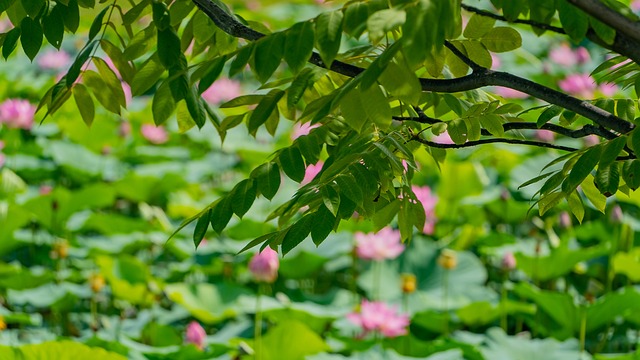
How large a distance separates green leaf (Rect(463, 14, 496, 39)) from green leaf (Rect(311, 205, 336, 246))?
0.92 ft

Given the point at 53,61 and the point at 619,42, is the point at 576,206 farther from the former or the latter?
the point at 53,61

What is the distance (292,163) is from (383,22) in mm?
342

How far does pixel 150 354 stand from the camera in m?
2.23

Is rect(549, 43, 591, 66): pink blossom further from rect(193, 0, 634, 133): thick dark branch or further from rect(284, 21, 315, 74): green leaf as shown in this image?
rect(284, 21, 315, 74): green leaf

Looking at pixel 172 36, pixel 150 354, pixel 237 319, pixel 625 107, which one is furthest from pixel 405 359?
pixel 172 36

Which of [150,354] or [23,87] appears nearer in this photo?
[150,354]

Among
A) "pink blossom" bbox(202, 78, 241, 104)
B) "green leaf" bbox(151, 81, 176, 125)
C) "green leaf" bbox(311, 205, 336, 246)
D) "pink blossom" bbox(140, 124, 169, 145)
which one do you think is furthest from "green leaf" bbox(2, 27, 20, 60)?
"pink blossom" bbox(202, 78, 241, 104)

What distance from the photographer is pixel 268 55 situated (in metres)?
0.98

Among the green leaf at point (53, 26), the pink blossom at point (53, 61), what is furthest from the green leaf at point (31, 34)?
the pink blossom at point (53, 61)

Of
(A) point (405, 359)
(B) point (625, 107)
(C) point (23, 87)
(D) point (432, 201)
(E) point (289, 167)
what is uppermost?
(C) point (23, 87)

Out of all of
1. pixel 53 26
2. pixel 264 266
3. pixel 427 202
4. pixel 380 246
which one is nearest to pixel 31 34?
pixel 53 26

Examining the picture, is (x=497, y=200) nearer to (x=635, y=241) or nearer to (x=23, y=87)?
(x=635, y=241)

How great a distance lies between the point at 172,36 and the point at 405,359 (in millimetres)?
1244

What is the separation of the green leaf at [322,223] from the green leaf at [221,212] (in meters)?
0.13
